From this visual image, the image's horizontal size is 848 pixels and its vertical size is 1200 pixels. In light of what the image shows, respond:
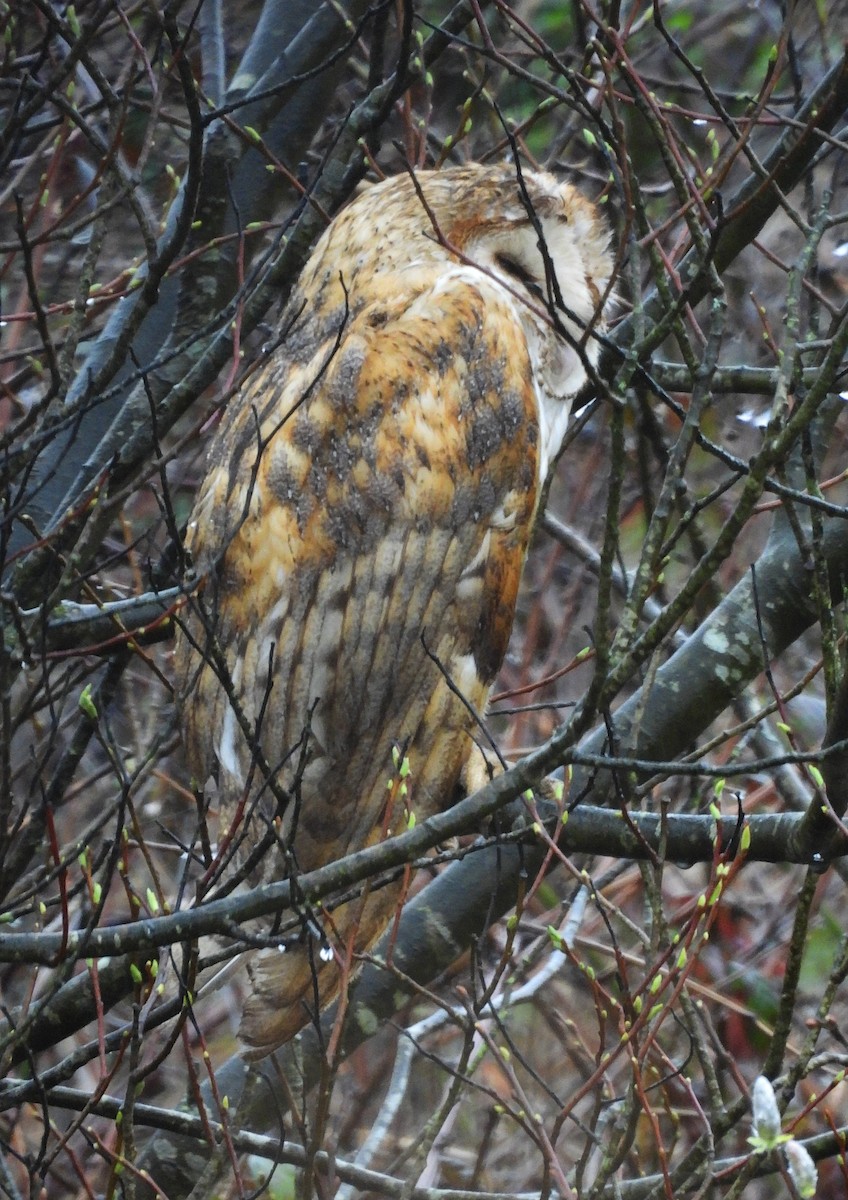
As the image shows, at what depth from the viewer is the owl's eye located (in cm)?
342

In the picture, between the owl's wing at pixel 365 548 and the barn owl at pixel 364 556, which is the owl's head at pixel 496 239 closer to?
the barn owl at pixel 364 556

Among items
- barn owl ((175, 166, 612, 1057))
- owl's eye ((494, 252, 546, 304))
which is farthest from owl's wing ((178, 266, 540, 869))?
owl's eye ((494, 252, 546, 304))

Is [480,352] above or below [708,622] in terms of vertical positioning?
above

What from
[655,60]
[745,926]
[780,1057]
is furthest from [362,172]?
[655,60]

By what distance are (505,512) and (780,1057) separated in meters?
1.34

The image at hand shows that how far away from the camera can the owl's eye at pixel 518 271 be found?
11.2 ft

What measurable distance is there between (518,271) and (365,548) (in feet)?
3.01

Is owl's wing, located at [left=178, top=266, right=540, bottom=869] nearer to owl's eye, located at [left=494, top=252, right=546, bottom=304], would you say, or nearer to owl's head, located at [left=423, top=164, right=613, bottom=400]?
owl's head, located at [left=423, top=164, right=613, bottom=400]

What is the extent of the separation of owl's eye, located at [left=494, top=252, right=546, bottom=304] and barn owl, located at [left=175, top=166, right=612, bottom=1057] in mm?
216

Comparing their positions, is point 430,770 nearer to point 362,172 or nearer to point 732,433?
point 362,172

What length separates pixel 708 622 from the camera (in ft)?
10.9

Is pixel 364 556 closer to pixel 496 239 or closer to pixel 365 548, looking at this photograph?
pixel 365 548

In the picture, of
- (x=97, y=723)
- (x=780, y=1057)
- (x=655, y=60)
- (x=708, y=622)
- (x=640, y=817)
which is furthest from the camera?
(x=655, y=60)

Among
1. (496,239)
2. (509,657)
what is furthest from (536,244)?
(509,657)
